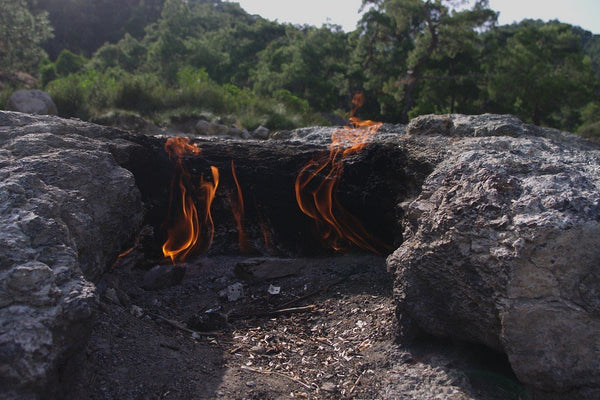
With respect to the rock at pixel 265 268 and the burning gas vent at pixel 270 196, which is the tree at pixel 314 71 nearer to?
the burning gas vent at pixel 270 196

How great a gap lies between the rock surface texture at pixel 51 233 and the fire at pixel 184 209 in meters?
0.66

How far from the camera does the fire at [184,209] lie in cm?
486

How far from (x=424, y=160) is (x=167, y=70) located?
23.4 m

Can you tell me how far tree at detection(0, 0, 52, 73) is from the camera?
16.2 m

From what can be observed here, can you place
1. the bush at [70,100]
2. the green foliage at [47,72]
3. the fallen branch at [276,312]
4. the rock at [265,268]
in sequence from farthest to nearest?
the green foliage at [47,72] → the bush at [70,100] → the rock at [265,268] → the fallen branch at [276,312]

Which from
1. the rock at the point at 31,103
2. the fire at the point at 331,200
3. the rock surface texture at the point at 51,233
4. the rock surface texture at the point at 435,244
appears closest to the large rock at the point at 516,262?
the rock surface texture at the point at 435,244

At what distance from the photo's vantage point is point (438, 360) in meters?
2.98

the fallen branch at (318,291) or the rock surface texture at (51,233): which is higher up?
the rock surface texture at (51,233)

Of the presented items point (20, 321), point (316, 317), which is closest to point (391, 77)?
point (316, 317)

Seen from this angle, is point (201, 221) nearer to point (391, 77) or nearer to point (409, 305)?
point (409, 305)

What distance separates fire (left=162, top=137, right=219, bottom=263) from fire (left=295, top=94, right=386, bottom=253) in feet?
3.17

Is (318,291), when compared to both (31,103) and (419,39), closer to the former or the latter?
(31,103)

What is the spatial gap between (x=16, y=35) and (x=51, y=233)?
17.5 metres

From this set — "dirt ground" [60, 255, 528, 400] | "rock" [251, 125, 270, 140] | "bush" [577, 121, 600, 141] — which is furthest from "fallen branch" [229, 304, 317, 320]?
"bush" [577, 121, 600, 141]
